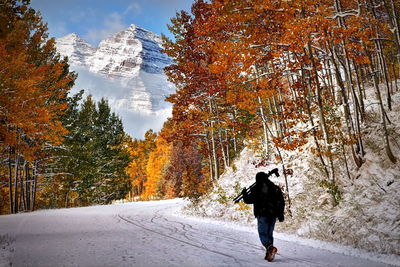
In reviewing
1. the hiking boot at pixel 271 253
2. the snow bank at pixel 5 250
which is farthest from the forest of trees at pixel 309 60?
the snow bank at pixel 5 250

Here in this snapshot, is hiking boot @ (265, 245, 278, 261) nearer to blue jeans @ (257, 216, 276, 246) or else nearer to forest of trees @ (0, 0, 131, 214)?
blue jeans @ (257, 216, 276, 246)

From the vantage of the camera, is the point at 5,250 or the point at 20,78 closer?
the point at 5,250

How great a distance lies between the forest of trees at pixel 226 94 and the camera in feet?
28.6

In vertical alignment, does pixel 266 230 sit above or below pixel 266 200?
below

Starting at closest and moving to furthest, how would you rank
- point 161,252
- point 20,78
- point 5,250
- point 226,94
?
point 161,252 < point 5,250 < point 20,78 < point 226,94

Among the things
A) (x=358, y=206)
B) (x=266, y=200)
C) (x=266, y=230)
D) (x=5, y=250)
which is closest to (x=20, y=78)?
(x=5, y=250)

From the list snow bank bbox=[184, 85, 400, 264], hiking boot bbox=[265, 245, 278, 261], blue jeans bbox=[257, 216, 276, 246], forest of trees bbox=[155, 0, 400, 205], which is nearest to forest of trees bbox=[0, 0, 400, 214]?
forest of trees bbox=[155, 0, 400, 205]

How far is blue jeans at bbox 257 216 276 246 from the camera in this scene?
529 cm

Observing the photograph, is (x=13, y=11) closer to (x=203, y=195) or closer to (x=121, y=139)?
(x=203, y=195)

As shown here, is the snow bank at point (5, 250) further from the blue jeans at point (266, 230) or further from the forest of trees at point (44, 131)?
the forest of trees at point (44, 131)

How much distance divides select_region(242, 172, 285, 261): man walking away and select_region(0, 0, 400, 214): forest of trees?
122 inches

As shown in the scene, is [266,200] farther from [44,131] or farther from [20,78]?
[44,131]

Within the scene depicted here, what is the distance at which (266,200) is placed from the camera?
5492 millimetres

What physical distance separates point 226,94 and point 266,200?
360 inches
